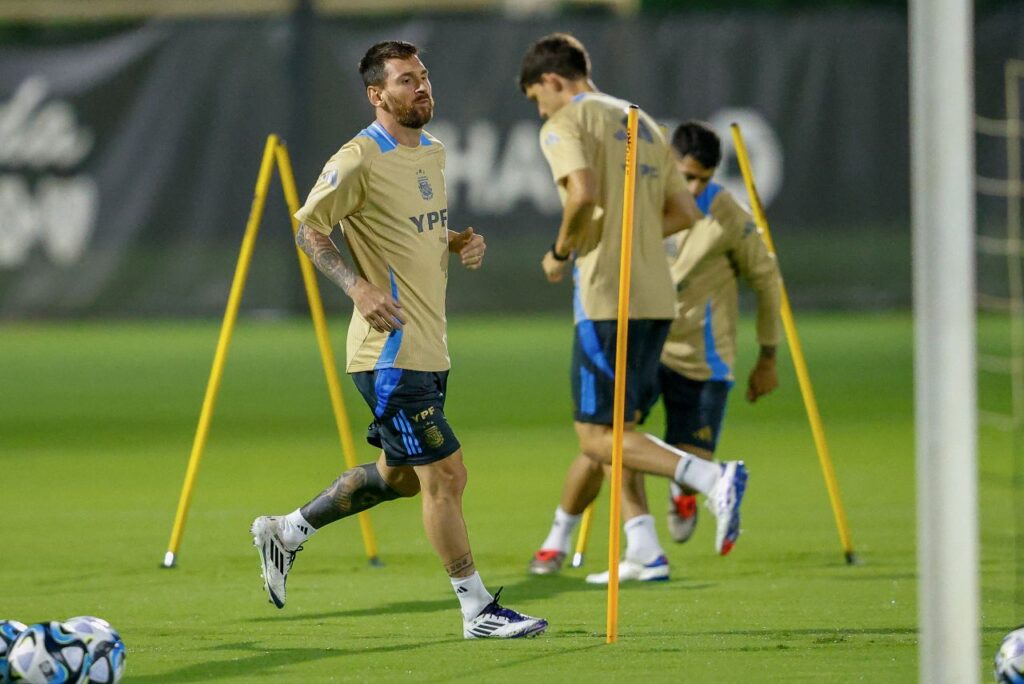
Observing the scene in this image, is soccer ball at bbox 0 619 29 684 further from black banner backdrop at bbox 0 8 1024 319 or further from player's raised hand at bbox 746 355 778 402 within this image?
black banner backdrop at bbox 0 8 1024 319

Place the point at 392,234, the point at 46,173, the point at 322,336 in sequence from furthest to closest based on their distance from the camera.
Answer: the point at 46,173 → the point at 322,336 → the point at 392,234

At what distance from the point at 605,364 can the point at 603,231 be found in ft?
1.80

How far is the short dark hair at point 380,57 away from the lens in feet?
19.6

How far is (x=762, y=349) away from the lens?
7809mm

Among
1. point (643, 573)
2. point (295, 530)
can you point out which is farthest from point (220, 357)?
point (643, 573)

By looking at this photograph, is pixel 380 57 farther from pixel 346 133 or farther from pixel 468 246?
pixel 346 133

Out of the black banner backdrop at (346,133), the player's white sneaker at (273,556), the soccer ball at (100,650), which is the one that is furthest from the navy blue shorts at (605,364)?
the black banner backdrop at (346,133)

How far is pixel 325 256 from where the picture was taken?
577 centimetres

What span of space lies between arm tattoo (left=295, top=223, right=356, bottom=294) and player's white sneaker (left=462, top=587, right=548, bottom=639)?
3.83 ft

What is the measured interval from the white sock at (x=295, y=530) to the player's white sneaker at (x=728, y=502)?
1507mm

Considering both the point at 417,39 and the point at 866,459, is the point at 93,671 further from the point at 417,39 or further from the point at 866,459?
the point at 417,39

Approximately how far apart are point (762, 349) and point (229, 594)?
2.60m

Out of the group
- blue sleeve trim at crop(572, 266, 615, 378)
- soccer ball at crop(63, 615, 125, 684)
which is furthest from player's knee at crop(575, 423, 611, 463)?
soccer ball at crop(63, 615, 125, 684)

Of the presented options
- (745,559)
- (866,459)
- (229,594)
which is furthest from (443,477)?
(866,459)
